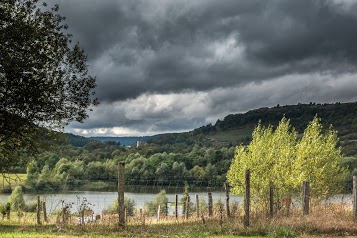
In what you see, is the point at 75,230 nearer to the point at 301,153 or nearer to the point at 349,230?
the point at 349,230

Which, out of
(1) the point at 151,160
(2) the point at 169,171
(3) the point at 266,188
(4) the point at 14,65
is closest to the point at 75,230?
(4) the point at 14,65

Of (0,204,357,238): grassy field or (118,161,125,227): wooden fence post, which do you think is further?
(118,161,125,227): wooden fence post

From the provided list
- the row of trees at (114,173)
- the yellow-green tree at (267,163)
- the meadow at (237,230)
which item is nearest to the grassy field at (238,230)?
the meadow at (237,230)

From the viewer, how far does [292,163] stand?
44.0m

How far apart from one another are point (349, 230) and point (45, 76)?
20007 mm

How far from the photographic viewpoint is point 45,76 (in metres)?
28.5

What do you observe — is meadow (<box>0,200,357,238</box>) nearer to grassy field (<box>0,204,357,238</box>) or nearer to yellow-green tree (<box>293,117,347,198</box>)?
grassy field (<box>0,204,357,238</box>)

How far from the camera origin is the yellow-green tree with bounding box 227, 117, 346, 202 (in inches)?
1671

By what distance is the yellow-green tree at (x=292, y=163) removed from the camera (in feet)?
139

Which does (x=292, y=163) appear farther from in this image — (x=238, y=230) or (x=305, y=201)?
(x=238, y=230)

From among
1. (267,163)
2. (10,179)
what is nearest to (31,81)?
(10,179)

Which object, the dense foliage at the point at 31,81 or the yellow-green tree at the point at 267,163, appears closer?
the dense foliage at the point at 31,81

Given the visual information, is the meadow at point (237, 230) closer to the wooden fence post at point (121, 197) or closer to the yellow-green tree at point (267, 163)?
the wooden fence post at point (121, 197)

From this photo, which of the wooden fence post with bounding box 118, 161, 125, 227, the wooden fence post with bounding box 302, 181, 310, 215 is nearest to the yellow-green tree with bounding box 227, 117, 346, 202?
the wooden fence post with bounding box 302, 181, 310, 215
